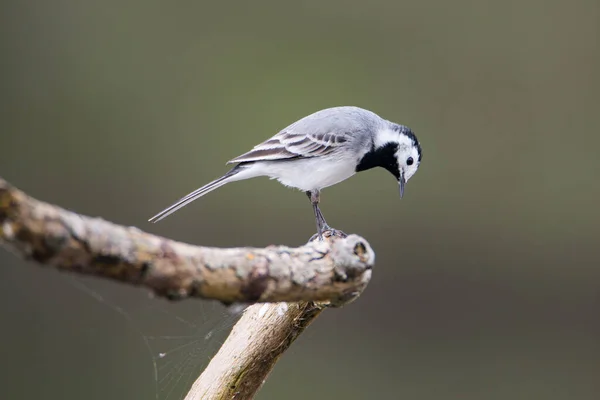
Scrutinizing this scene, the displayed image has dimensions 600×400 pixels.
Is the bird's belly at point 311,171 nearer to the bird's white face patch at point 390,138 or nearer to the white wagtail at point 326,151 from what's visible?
the white wagtail at point 326,151

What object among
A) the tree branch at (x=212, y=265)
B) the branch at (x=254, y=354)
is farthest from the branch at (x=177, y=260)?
the branch at (x=254, y=354)

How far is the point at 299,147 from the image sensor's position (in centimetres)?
225

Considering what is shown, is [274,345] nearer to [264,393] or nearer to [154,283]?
[154,283]

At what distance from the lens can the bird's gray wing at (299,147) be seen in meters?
2.23

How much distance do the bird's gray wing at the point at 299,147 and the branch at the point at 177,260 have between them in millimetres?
948

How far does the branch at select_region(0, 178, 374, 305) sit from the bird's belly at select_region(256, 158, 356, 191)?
3.04ft

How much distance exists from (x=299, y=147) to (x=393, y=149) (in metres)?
0.31

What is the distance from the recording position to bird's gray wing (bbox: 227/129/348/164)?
87.9 inches

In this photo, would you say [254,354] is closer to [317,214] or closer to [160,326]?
[317,214]

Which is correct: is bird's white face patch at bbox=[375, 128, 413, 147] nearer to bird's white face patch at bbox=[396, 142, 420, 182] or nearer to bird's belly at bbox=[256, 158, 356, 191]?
bird's white face patch at bbox=[396, 142, 420, 182]

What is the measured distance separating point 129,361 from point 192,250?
13.0ft

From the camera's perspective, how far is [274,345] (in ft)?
5.32

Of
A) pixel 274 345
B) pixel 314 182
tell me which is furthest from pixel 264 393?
pixel 274 345

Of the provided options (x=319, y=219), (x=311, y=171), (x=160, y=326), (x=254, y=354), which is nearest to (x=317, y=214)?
(x=319, y=219)
